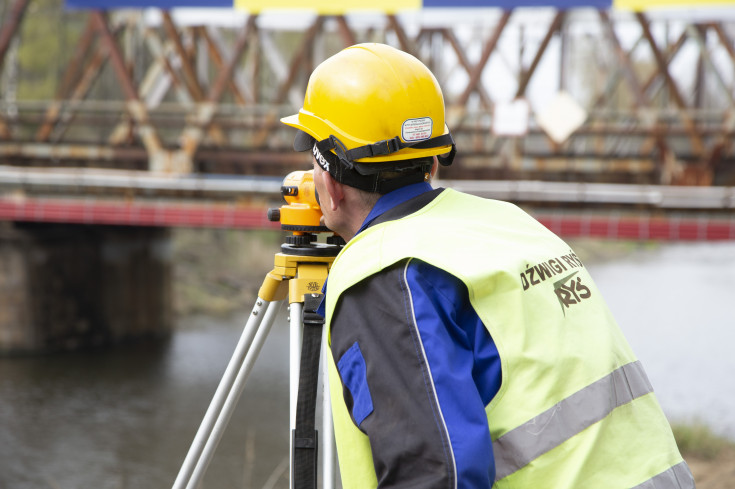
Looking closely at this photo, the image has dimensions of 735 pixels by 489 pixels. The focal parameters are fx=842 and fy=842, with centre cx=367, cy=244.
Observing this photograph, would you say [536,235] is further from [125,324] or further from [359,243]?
[125,324]

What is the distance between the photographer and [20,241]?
15688 millimetres

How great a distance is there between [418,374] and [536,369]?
22 centimetres

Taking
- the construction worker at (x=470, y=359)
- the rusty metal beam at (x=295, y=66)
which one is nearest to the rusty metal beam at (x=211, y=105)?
the rusty metal beam at (x=295, y=66)

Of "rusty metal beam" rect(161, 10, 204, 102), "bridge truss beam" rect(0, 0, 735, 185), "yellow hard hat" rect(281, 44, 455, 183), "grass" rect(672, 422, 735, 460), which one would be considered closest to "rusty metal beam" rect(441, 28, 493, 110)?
"bridge truss beam" rect(0, 0, 735, 185)

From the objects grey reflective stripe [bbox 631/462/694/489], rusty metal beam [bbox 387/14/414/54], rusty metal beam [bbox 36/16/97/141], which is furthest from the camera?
rusty metal beam [bbox 36/16/97/141]

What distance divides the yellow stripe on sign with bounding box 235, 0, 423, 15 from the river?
5.89 meters

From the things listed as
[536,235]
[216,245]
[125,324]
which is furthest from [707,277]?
[536,235]

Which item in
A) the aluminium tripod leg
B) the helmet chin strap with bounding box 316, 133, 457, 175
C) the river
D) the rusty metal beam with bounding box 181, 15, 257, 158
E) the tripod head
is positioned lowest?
the river

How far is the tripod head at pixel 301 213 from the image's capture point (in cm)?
228

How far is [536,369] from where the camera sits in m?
1.50

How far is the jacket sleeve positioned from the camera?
140cm

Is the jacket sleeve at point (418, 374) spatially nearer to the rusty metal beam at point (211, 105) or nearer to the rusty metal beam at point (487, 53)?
the rusty metal beam at point (487, 53)

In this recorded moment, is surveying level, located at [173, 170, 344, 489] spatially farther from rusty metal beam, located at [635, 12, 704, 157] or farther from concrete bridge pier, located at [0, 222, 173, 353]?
concrete bridge pier, located at [0, 222, 173, 353]

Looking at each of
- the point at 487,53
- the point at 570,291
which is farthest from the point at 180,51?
the point at 570,291
